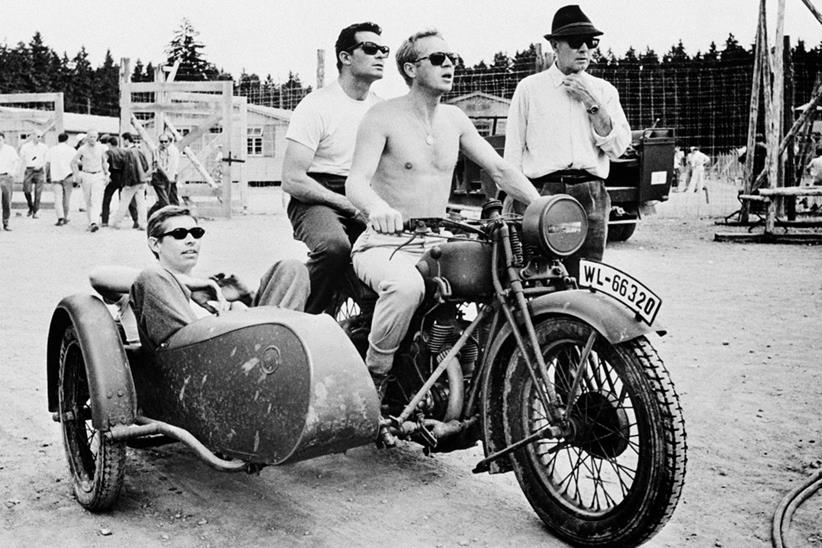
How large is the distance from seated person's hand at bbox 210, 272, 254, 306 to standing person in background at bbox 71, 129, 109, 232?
14351 mm

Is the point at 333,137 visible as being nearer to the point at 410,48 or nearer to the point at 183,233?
the point at 410,48

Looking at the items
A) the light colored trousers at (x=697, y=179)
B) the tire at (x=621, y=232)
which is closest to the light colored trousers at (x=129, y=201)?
the tire at (x=621, y=232)

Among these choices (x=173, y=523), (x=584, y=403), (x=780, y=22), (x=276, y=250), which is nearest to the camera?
(x=584, y=403)

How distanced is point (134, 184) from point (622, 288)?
1590cm

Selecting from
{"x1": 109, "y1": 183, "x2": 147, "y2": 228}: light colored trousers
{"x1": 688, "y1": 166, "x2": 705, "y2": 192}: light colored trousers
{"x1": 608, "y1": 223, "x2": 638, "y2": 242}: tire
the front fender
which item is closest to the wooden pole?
{"x1": 608, "y1": 223, "x2": 638, "y2": 242}: tire

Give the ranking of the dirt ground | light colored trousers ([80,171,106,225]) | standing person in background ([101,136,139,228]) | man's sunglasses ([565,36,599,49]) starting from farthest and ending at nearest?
light colored trousers ([80,171,106,225]) < standing person in background ([101,136,139,228]) < man's sunglasses ([565,36,599,49]) < the dirt ground

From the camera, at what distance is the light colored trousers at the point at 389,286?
376 cm

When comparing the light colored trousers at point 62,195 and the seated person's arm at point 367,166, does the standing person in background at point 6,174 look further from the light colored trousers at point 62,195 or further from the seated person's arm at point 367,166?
the seated person's arm at point 367,166

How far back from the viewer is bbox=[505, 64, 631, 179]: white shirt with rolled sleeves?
5.27 metres

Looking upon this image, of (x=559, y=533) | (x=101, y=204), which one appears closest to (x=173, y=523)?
(x=559, y=533)

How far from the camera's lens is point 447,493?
4.07 metres

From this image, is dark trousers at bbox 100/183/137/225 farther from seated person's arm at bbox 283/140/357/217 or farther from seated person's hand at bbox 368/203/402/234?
seated person's hand at bbox 368/203/402/234

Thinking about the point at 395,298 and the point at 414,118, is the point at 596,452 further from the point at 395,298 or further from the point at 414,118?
the point at 414,118

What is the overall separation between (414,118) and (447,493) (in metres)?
1.55
